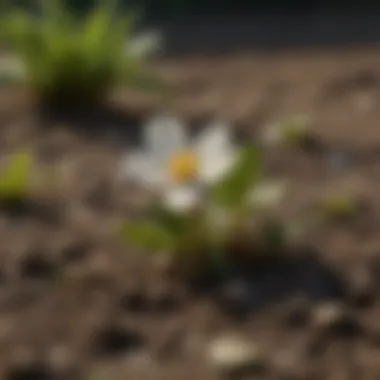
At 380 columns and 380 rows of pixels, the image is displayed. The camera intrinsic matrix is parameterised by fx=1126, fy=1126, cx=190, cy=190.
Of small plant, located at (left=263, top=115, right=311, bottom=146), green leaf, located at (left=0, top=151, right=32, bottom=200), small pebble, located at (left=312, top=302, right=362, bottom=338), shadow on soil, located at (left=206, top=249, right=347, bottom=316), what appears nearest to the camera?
small pebble, located at (left=312, top=302, right=362, bottom=338)

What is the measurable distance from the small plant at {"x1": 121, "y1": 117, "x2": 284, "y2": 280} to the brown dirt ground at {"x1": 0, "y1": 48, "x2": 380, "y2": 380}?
0.07 m

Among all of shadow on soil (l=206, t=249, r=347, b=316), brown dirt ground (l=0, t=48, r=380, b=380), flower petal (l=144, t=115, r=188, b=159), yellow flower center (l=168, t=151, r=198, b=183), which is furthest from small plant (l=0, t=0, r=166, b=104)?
shadow on soil (l=206, t=249, r=347, b=316)

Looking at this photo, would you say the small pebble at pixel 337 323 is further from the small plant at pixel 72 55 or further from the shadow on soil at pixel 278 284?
the small plant at pixel 72 55

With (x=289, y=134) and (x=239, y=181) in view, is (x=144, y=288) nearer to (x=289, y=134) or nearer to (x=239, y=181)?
(x=239, y=181)

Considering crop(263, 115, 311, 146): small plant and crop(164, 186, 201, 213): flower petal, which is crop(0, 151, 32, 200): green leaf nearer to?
crop(164, 186, 201, 213): flower petal

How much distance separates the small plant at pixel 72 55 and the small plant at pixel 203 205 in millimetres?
970

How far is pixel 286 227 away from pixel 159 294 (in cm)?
27

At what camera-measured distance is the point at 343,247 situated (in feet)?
6.76

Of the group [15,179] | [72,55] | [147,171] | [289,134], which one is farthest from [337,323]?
[72,55]

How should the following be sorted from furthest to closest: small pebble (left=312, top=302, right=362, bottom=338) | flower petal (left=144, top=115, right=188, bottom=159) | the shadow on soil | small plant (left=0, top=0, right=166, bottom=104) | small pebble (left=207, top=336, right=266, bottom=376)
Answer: small plant (left=0, top=0, right=166, bottom=104) < flower petal (left=144, top=115, right=188, bottom=159) < the shadow on soil < small pebble (left=312, top=302, right=362, bottom=338) < small pebble (left=207, top=336, right=266, bottom=376)

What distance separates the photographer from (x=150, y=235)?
1911 millimetres

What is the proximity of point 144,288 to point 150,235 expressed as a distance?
3.8 inches

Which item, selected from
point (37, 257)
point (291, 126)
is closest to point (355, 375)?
point (37, 257)

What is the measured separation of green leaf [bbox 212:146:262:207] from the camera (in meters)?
1.91
